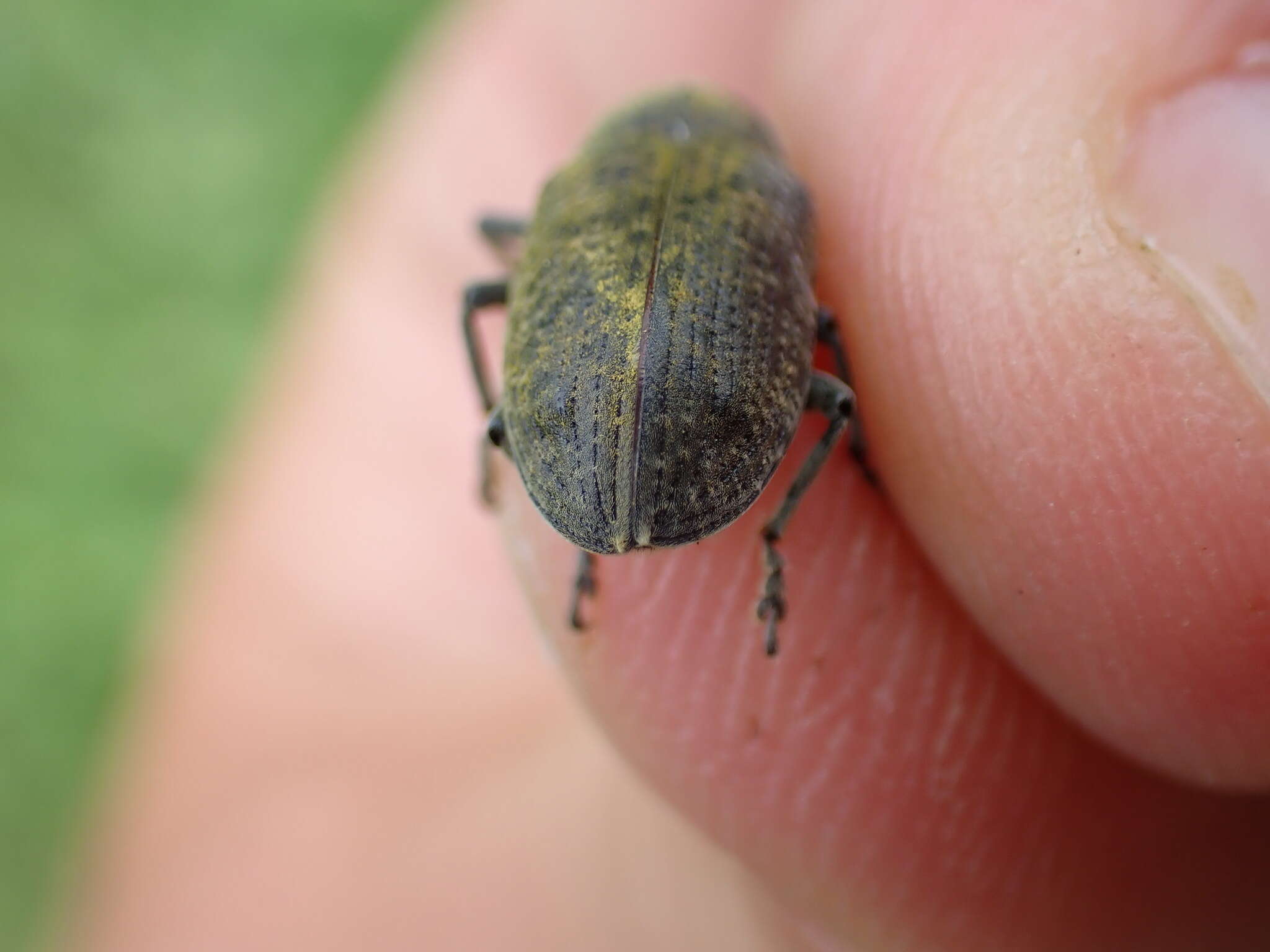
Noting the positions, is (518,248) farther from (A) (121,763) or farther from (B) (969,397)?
(A) (121,763)

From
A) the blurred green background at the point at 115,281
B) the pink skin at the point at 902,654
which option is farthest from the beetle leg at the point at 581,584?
the blurred green background at the point at 115,281

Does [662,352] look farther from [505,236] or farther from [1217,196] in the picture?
[505,236]

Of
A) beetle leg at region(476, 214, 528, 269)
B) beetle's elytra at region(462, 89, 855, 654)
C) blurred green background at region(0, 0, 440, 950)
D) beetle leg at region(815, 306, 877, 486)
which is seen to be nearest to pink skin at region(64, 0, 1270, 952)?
beetle leg at region(815, 306, 877, 486)

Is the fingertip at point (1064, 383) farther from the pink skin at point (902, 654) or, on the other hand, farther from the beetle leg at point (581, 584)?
the beetle leg at point (581, 584)

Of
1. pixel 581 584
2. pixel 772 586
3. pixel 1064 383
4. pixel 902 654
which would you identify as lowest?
pixel 902 654

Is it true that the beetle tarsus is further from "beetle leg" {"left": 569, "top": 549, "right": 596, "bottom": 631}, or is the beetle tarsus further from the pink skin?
"beetle leg" {"left": 569, "top": 549, "right": 596, "bottom": 631}

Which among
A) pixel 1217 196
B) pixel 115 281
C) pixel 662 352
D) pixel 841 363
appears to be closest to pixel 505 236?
pixel 841 363
